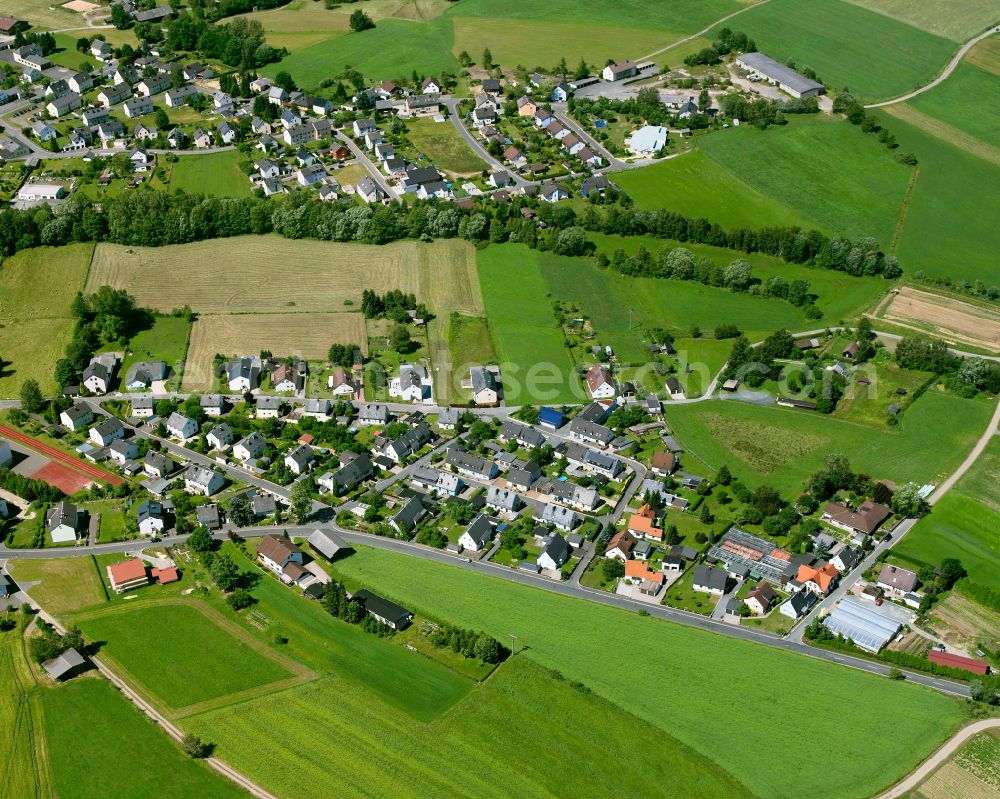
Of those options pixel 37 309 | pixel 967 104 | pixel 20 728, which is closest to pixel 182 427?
pixel 37 309

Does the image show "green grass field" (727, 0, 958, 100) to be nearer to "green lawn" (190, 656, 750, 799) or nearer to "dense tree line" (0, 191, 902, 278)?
"dense tree line" (0, 191, 902, 278)

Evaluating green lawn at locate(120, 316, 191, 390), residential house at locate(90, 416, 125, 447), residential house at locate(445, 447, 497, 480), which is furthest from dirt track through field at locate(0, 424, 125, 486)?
residential house at locate(445, 447, 497, 480)

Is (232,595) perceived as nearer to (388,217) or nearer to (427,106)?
(388,217)

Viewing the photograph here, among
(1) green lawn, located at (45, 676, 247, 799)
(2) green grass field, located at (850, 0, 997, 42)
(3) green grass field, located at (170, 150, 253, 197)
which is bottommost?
(1) green lawn, located at (45, 676, 247, 799)

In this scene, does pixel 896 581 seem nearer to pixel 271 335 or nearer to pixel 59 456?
pixel 271 335

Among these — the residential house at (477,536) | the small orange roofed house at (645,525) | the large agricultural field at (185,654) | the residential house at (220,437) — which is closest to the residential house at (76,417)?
the residential house at (220,437)

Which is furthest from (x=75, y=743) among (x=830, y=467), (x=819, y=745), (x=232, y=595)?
(x=830, y=467)
